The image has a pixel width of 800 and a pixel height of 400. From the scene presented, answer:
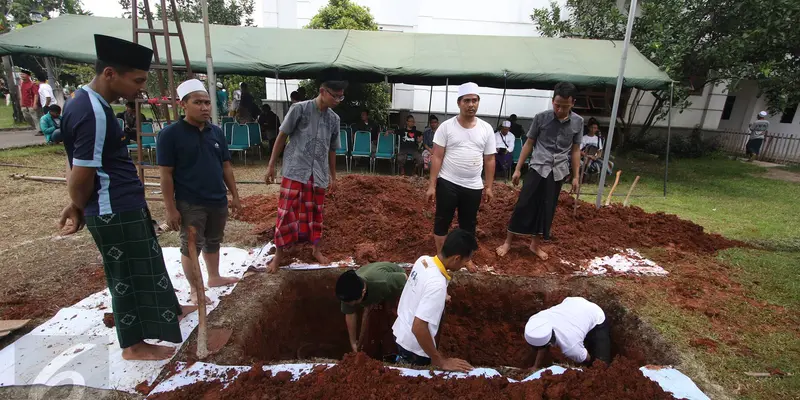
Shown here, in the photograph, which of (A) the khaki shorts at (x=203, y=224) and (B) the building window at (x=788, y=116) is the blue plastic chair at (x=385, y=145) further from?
(B) the building window at (x=788, y=116)

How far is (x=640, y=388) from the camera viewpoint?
1.99 metres

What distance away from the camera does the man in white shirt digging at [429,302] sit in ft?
6.84

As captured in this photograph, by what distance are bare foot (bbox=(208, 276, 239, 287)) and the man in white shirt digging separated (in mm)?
1585

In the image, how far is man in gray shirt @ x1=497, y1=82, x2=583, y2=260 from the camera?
359cm

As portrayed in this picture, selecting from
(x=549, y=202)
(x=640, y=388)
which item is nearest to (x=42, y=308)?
(x=640, y=388)

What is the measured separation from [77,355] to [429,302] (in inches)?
83.1

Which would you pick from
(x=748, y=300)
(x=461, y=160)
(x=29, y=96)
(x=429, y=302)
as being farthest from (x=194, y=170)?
(x=29, y=96)

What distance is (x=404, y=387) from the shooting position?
196cm

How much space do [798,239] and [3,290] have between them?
829 centimetres

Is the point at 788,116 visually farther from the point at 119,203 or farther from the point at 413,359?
the point at 119,203

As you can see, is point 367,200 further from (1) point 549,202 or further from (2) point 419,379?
(2) point 419,379

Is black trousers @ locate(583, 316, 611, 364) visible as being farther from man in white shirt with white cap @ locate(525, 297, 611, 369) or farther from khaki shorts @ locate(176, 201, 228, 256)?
khaki shorts @ locate(176, 201, 228, 256)

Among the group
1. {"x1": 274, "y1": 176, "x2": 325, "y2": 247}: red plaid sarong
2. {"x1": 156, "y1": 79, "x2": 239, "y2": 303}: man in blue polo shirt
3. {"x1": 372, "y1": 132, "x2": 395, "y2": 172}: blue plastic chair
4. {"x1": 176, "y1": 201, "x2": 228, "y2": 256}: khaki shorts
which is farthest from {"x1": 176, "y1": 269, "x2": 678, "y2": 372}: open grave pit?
{"x1": 372, "y1": 132, "x2": 395, "y2": 172}: blue plastic chair

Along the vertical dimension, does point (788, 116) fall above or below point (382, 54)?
below
